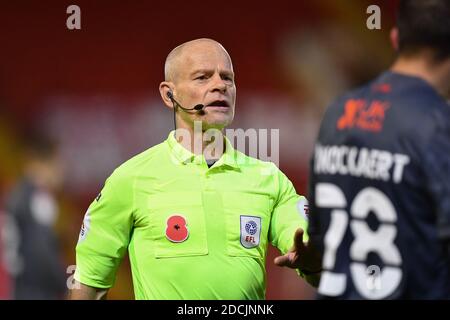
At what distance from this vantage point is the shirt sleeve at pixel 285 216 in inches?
156

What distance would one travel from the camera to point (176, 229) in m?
3.93

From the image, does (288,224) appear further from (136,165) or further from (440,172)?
(440,172)

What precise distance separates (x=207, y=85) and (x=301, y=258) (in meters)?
1.00

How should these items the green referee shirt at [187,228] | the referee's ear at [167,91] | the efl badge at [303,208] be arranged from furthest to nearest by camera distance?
the referee's ear at [167,91]
the efl badge at [303,208]
the green referee shirt at [187,228]

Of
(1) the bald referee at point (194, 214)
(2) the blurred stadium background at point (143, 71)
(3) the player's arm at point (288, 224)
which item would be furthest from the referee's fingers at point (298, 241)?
(2) the blurred stadium background at point (143, 71)

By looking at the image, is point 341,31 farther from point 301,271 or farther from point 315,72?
point 301,271

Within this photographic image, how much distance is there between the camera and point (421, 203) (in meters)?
2.67

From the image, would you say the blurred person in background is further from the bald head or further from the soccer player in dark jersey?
the soccer player in dark jersey

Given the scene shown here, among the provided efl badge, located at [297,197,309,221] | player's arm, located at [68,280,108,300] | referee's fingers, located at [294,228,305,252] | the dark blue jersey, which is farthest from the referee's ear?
the dark blue jersey

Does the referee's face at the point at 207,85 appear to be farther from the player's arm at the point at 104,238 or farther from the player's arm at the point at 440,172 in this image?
the player's arm at the point at 440,172

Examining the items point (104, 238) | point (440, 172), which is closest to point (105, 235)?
point (104, 238)

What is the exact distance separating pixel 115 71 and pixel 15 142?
0.85 m

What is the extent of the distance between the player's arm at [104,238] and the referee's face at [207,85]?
0.41 meters
